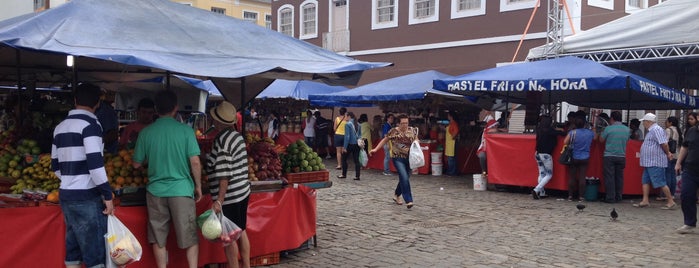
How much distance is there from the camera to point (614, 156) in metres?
Answer: 11.2

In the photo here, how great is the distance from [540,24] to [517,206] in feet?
29.8

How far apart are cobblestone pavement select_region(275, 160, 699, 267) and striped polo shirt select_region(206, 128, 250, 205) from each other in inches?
54.9

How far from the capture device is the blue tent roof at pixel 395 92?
51.6ft

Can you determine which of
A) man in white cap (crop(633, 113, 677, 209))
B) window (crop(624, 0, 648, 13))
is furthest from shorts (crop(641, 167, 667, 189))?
window (crop(624, 0, 648, 13))

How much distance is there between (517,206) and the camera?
435 inches

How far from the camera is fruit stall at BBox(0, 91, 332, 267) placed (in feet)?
17.8

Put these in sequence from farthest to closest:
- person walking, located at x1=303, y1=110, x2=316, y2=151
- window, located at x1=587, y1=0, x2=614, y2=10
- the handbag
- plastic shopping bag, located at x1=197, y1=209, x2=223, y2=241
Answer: person walking, located at x1=303, y1=110, x2=316, y2=151 < window, located at x1=587, y1=0, x2=614, y2=10 < the handbag < plastic shopping bag, located at x1=197, y1=209, x2=223, y2=241

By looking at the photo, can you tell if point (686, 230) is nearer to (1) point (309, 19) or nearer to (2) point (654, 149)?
(2) point (654, 149)

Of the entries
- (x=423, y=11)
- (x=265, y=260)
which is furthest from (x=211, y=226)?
(x=423, y=11)

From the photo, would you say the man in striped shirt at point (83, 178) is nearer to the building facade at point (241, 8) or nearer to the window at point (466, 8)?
the window at point (466, 8)

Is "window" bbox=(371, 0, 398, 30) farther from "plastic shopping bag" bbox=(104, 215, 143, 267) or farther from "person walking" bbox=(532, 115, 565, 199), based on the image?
"plastic shopping bag" bbox=(104, 215, 143, 267)

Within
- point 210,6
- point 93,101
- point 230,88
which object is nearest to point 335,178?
point 230,88

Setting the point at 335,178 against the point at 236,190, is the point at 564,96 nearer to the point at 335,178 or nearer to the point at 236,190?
the point at 335,178

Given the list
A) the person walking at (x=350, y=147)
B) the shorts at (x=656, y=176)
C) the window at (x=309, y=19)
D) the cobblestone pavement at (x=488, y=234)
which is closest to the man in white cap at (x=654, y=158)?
the shorts at (x=656, y=176)
